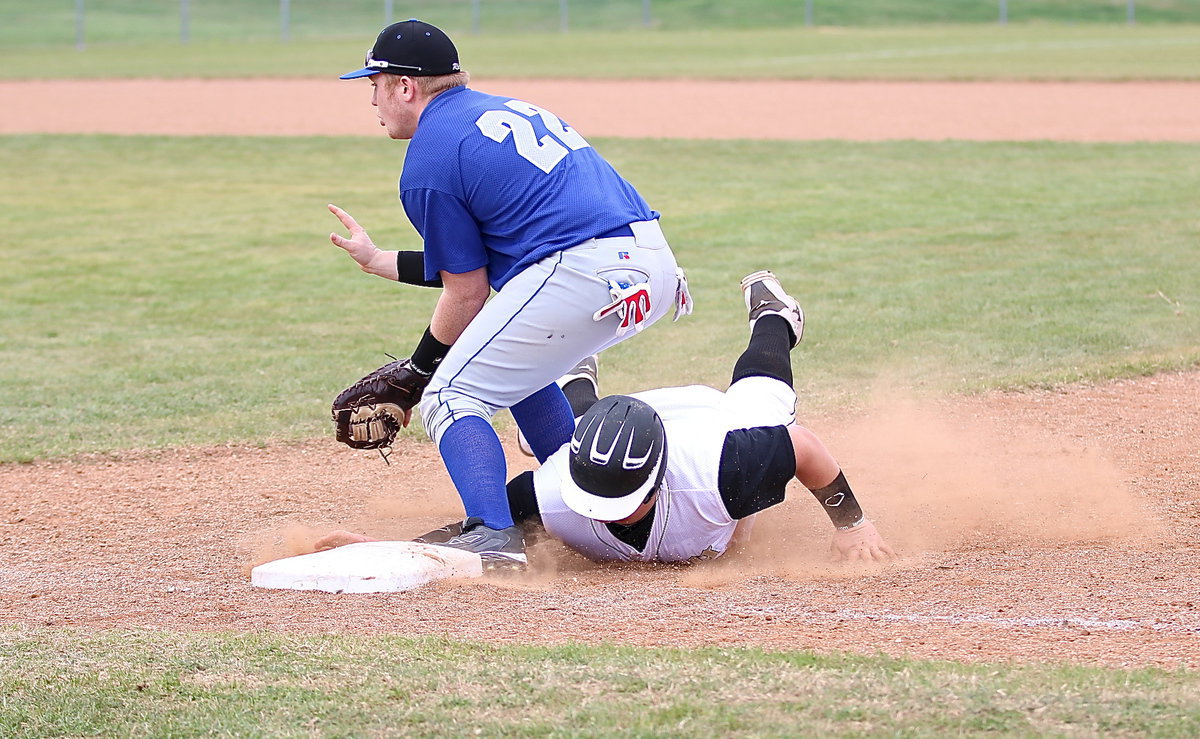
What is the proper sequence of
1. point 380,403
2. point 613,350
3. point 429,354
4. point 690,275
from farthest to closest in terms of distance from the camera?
point 690,275, point 613,350, point 380,403, point 429,354

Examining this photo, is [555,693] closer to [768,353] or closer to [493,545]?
[493,545]

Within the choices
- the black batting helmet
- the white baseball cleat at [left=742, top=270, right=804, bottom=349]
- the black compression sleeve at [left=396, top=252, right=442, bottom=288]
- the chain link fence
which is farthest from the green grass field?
the chain link fence

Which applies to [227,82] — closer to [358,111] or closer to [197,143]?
[358,111]

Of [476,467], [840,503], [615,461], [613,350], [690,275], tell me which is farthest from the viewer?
[690,275]

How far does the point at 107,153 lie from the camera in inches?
710

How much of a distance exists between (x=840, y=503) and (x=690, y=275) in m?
5.92

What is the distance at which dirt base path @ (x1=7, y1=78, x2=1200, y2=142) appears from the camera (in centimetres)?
1858

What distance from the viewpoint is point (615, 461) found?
4.04 meters

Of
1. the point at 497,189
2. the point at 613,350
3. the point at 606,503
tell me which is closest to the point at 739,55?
the point at 613,350

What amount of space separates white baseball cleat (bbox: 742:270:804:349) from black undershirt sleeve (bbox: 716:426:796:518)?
88 centimetres

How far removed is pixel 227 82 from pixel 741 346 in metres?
21.1

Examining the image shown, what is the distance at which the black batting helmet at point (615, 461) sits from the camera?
4.05 meters

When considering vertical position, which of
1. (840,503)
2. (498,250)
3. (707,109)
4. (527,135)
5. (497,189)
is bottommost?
(840,503)

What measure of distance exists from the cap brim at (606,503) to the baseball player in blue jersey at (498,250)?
1.20 feet
